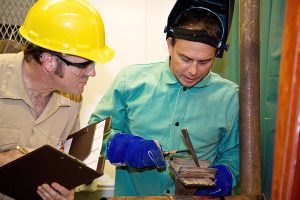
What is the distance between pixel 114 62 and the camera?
264 centimetres

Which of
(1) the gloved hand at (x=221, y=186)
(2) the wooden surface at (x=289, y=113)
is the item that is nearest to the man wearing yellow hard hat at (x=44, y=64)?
(1) the gloved hand at (x=221, y=186)

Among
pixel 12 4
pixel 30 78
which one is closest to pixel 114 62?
pixel 12 4

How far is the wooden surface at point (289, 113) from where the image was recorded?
1.36 feet

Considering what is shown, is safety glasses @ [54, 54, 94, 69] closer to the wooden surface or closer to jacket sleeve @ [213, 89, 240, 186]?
jacket sleeve @ [213, 89, 240, 186]

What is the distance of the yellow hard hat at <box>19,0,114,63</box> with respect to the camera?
4.17ft

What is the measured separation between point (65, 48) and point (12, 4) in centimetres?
125

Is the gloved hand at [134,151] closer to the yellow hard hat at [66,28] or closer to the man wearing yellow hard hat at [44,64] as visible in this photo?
the man wearing yellow hard hat at [44,64]

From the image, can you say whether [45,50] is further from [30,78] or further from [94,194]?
[94,194]

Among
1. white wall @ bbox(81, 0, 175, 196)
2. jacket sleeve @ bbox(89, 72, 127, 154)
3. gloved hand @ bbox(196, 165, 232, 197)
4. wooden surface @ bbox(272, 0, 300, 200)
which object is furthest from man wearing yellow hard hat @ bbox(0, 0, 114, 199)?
white wall @ bbox(81, 0, 175, 196)

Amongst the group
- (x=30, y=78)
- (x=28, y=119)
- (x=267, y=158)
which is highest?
(x=30, y=78)

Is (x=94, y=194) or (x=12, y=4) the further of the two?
(x=94, y=194)

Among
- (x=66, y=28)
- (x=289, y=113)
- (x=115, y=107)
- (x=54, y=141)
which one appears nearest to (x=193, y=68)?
(x=115, y=107)

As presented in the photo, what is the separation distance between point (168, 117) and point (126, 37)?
1267 mm

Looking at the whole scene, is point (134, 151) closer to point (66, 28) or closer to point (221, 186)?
point (221, 186)
